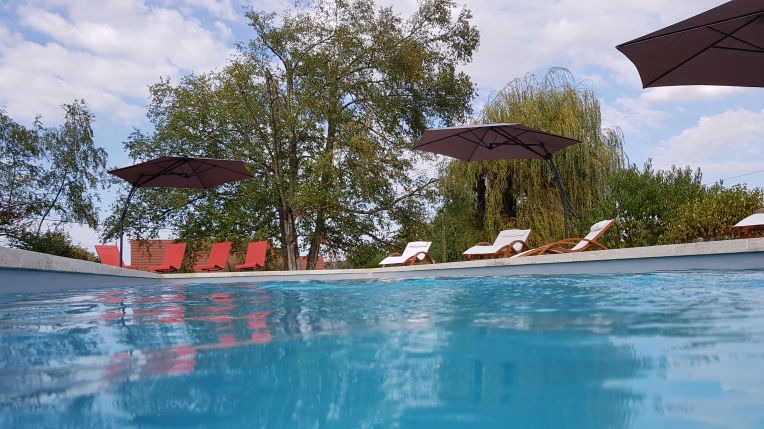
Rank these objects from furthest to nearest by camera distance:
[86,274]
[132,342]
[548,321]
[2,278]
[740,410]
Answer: [86,274], [2,278], [548,321], [132,342], [740,410]

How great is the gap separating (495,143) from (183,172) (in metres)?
6.86

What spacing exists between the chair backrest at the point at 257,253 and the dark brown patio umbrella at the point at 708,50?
Result: 31.2ft

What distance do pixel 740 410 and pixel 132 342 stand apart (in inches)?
107

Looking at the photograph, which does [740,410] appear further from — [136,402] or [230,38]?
[230,38]

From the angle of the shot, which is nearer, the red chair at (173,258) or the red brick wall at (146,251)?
the red chair at (173,258)

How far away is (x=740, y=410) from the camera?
165cm

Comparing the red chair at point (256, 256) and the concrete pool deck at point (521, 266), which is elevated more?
the red chair at point (256, 256)

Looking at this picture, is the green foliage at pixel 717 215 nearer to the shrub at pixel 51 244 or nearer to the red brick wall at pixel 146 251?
the red brick wall at pixel 146 251

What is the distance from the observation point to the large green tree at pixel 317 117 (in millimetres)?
16203

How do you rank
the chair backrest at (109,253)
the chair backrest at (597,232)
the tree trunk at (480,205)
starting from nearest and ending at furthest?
the chair backrest at (597,232)
the chair backrest at (109,253)
the tree trunk at (480,205)

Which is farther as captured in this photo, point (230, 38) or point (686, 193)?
point (230, 38)

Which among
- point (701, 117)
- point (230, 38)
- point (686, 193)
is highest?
point (230, 38)

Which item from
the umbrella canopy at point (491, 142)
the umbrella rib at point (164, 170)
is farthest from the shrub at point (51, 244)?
the umbrella canopy at point (491, 142)

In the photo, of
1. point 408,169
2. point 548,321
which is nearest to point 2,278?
point 548,321
